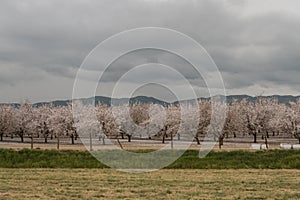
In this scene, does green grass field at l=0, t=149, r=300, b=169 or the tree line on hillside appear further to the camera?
the tree line on hillside

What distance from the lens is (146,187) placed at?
22.6 meters

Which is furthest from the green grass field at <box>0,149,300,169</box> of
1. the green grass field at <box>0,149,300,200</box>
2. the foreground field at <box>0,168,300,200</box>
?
the foreground field at <box>0,168,300,200</box>

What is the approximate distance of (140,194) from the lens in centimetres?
1995

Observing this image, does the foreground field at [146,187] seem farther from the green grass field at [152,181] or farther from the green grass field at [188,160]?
the green grass field at [188,160]

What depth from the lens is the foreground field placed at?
1939 cm

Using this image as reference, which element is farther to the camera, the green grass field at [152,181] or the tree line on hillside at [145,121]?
the tree line on hillside at [145,121]

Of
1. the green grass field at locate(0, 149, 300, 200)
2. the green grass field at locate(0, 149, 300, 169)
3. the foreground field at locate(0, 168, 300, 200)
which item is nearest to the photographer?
the foreground field at locate(0, 168, 300, 200)

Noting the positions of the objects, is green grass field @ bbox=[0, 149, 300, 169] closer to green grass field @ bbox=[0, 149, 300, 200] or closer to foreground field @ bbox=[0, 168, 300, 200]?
green grass field @ bbox=[0, 149, 300, 200]

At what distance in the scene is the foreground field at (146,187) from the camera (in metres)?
19.4

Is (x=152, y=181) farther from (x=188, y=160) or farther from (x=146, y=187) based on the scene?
(x=188, y=160)

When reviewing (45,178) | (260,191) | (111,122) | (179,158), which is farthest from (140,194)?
(111,122)

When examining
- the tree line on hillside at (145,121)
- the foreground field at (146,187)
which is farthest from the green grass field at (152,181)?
the tree line on hillside at (145,121)

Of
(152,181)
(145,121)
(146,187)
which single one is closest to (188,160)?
(152,181)

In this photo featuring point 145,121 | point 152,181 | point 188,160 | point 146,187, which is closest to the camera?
point 146,187
